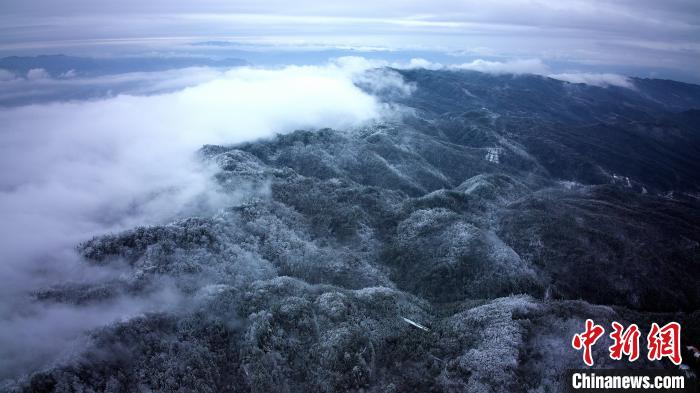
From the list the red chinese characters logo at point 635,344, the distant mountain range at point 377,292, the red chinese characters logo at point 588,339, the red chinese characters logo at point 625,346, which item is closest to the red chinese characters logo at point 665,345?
the red chinese characters logo at point 635,344

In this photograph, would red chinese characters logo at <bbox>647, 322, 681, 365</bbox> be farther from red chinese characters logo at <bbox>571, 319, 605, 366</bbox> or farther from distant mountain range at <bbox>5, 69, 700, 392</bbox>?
red chinese characters logo at <bbox>571, 319, 605, 366</bbox>

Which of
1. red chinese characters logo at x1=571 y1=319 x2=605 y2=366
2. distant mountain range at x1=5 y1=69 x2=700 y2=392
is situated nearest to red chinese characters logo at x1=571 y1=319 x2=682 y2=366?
red chinese characters logo at x1=571 y1=319 x2=605 y2=366

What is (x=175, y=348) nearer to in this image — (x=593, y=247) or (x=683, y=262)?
(x=593, y=247)

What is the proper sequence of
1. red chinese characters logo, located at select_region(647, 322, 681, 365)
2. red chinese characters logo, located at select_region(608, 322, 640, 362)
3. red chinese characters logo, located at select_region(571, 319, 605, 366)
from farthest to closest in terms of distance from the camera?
red chinese characters logo, located at select_region(571, 319, 605, 366) → red chinese characters logo, located at select_region(608, 322, 640, 362) → red chinese characters logo, located at select_region(647, 322, 681, 365)

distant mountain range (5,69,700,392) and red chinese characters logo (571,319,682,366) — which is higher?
red chinese characters logo (571,319,682,366)

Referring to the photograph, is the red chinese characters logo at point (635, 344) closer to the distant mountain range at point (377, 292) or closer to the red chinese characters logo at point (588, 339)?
the red chinese characters logo at point (588, 339)

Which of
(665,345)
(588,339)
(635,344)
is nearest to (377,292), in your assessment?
(588,339)

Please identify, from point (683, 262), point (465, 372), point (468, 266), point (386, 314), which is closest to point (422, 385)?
point (465, 372)

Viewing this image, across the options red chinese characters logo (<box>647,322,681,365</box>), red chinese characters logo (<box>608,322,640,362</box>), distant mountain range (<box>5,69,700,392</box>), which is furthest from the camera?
distant mountain range (<box>5,69,700,392</box>)

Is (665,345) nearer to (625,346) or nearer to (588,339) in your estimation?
(625,346)

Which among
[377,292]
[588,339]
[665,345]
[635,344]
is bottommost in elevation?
[377,292]

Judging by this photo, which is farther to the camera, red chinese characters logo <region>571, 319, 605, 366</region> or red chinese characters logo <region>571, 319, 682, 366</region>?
red chinese characters logo <region>571, 319, 605, 366</region>
